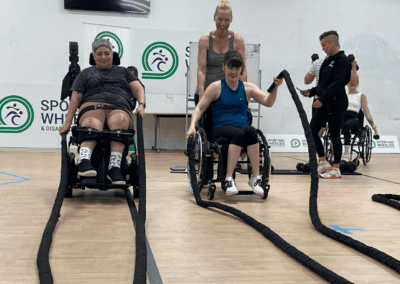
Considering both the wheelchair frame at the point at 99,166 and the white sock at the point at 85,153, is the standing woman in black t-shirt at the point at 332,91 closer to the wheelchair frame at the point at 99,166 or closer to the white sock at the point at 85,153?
the wheelchair frame at the point at 99,166

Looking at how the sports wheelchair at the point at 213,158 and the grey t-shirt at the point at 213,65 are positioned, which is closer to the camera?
the sports wheelchair at the point at 213,158

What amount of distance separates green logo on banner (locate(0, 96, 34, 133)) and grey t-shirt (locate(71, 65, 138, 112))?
14.0ft

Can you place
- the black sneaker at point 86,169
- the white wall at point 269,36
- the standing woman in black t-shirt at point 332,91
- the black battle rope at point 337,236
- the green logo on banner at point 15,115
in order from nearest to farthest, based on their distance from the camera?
the black battle rope at point 337,236
the black sneaker at point 86,169
the standing woman in black t-shirt at point 332,91
the green logo on banner at point 15,115
the white wall at point 269,36

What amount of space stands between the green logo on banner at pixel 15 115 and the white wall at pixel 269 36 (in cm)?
16

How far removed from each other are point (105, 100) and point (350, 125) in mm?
3210

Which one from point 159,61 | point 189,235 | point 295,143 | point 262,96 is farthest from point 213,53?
point 295,143

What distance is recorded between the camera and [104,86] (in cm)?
287

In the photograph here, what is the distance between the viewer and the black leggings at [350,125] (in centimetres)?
508

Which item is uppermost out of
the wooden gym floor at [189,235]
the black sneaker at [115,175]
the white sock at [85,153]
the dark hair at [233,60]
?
the dark hair at [233,60]

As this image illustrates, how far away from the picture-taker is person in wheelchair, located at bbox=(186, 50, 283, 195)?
280 cm

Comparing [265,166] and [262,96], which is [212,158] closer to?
[265,166]

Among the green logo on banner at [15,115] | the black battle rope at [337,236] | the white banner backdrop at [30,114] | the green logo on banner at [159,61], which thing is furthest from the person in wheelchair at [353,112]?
the green logo on banner at [15,115]

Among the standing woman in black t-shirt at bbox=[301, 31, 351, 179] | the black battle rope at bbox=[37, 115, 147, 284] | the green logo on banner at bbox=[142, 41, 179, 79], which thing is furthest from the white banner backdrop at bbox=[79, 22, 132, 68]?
the black battle rope at bbox=[37, 115, 147, 284]

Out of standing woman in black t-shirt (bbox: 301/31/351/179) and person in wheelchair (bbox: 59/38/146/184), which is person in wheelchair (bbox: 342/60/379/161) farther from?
person in wheelchair (bbox: 59/38/146/184)
